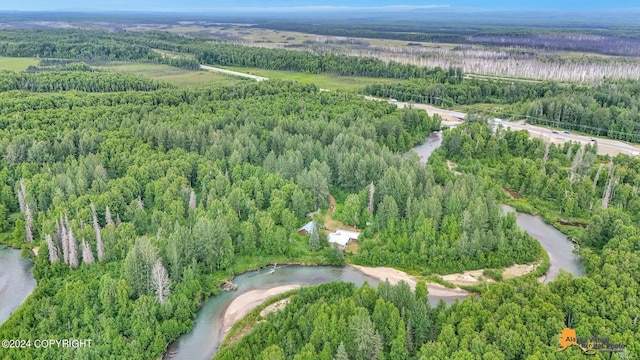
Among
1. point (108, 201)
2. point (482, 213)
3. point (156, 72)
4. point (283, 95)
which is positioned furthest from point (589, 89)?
point (156, 72)

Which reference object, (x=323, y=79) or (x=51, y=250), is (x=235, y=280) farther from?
(x=323, y=79)

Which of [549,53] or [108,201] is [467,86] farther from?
[108,201]

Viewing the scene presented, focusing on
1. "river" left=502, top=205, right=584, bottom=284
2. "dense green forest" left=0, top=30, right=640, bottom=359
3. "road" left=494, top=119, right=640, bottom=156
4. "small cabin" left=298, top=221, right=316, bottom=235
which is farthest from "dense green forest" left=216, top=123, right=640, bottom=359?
"road" left=494, top=119, right=640, bottom=156

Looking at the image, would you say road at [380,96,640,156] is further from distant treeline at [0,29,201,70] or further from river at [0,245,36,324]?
distant treeline at [0,29,201,70]

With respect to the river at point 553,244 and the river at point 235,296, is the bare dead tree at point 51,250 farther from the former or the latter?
the river at point 553,244


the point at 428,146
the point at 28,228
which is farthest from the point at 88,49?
the point at 28,228
